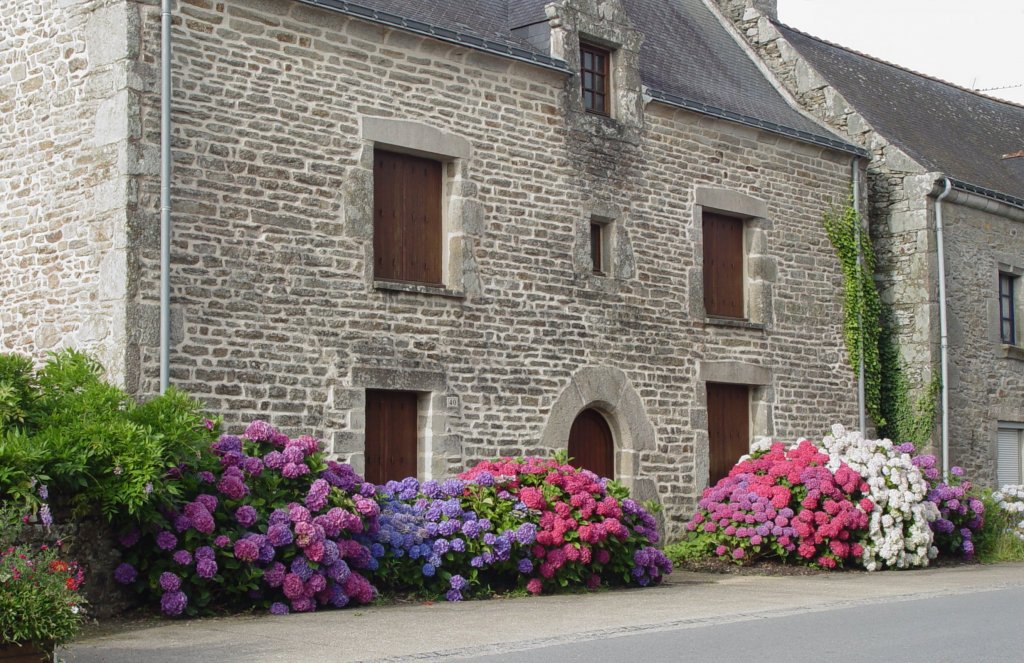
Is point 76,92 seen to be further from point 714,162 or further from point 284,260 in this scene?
point 714,162

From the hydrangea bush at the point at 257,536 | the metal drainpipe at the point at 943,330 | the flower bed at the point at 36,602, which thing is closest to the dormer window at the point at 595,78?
the metal drainpipe at the point at 943,330

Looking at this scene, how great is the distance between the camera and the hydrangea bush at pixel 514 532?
34.9ft

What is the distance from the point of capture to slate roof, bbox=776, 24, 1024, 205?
19.2 m

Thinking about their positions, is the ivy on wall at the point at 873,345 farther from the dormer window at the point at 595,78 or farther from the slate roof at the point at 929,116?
the dormer window at the point at 595,78

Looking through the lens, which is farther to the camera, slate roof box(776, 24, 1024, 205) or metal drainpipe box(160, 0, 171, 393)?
slate roof box(776, 24, 1024, 205)

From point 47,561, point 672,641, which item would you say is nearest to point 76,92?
point 47,561

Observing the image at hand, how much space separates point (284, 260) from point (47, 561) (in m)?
5.07

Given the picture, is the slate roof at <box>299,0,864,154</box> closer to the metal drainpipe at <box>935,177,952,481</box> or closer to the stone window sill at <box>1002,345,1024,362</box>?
the metal drainpipe at <box>935,177,952,481</box>

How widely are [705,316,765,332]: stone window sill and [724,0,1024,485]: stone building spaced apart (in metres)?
3.08

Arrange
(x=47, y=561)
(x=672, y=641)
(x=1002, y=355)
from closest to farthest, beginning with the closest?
(x=47, y=561) → (x=672, y=641) → (x=1002, y=355)

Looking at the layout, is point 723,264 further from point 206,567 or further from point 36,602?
point 36,602

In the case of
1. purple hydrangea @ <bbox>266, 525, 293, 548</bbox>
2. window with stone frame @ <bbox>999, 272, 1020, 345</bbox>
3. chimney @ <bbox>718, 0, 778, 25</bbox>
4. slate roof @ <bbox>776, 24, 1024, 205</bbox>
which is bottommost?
purple hydrangea @ <bbox>266, 525, 293, 548</bbox>

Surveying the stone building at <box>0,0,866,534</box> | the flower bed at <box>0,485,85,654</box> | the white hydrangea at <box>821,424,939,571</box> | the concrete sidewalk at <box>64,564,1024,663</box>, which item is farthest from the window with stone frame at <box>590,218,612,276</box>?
the flower bed at <box>0,485,85,654</box>

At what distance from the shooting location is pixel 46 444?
8.47 meters
